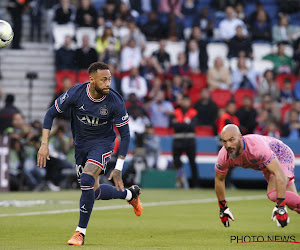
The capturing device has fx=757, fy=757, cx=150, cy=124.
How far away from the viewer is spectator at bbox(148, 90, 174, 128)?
19.9m

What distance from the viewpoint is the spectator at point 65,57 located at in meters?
21.2

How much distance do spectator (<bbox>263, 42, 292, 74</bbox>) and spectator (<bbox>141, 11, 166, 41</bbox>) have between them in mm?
3344

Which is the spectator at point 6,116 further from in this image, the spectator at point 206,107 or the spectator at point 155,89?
the spectator at point 206,107

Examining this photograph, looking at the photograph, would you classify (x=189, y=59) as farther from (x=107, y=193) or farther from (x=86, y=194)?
(x=86, y=194)

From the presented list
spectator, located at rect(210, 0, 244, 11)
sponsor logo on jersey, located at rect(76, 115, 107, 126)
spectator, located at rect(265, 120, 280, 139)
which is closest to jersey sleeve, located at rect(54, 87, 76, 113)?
sponsor logo on jersey, located at rect(76, 115, 107, 126)

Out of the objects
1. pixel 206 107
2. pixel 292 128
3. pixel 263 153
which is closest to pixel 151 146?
pixel 206 107

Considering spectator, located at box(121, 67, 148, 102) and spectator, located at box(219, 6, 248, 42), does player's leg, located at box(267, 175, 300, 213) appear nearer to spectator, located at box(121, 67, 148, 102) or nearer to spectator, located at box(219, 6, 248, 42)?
spectator, located at box(121, 67, 148, 102)

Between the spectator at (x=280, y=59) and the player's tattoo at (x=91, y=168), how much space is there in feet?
48.8

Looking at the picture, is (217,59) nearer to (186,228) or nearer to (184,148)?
(184,148)

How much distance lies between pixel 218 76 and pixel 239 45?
1820mm

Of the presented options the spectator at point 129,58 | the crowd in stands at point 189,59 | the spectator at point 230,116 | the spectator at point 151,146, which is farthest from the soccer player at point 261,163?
the spectator at point 129,58

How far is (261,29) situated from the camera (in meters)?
24.2

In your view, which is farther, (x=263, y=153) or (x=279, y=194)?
(x=263, y=153)

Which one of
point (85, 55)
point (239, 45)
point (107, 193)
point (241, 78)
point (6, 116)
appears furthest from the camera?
point (239, 45)
